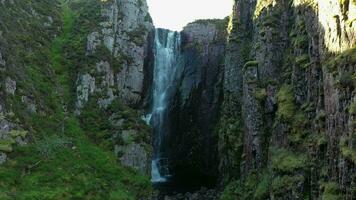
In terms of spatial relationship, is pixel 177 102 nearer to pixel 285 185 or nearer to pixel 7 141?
pixel 7 141

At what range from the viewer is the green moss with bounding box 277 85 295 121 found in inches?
1826

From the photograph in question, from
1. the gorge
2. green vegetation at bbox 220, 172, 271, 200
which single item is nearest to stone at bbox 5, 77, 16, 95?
the gorge

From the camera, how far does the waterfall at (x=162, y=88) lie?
245ft

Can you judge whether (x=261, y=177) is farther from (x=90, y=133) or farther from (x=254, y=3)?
(x=254, y=3)

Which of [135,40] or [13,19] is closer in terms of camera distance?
[13,19]

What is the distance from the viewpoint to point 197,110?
2982 inches

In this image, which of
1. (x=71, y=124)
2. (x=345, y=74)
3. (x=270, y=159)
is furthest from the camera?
(x=71, y=124)

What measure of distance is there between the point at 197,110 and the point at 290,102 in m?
29.5

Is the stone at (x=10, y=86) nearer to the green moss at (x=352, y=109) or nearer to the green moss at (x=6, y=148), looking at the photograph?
the green moss at (x=6, y=148)

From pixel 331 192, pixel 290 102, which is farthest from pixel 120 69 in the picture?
pixel 331 192

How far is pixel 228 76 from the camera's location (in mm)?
67312

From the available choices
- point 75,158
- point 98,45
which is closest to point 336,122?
point 75,158

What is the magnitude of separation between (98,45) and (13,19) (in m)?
13.4

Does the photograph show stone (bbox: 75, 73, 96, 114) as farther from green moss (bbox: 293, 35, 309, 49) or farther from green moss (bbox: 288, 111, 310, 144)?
green moss (bbox: 288, 111, 310, 144)
